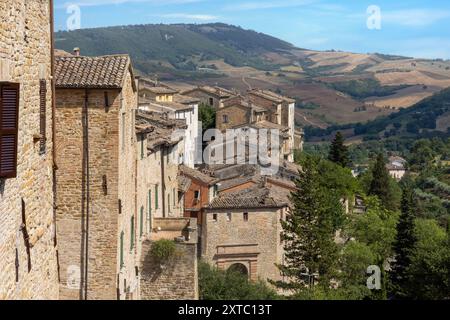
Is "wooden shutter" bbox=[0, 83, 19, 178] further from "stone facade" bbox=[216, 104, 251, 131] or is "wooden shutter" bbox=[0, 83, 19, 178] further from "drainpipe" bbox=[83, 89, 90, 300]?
"stone facade" bbox=[216, 104, 251, 131]

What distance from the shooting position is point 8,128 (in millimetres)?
9055

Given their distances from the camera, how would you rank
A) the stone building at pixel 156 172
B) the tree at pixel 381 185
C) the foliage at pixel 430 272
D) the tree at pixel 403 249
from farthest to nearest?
the tree at pixel 381 185
the tree at pixel 403 249
the foliage at pixel 430 272
the stone building at pixel 156 172

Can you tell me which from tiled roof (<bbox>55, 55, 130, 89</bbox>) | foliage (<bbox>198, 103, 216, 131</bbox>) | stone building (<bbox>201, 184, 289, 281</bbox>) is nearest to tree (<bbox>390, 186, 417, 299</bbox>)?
stone building (<bbox>201, 184, 289, 281</bbox>)

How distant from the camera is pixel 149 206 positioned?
2572 cm

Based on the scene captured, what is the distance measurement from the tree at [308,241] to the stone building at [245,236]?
107 centimetres

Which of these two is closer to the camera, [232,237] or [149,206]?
[149,206]

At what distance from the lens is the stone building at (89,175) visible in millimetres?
18016

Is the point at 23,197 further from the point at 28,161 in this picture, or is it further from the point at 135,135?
the point at 135,135

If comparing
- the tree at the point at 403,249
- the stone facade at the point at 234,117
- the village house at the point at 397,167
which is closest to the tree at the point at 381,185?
the stone facade at the point at 234,117

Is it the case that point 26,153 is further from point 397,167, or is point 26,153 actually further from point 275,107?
point 397,167

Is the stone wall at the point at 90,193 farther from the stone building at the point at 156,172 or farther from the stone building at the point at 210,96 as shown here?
the stone building at the point at 210,96

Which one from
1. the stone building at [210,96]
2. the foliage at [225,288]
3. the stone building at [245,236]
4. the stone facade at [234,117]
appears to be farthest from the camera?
the stone building at [210,96]
